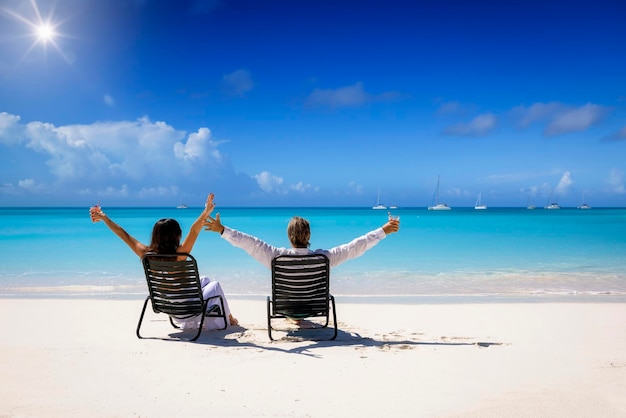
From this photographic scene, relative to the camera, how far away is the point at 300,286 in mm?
5152

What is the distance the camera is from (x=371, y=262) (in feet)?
50.6

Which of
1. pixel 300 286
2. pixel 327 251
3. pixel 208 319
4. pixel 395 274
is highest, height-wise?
pixel 327 251

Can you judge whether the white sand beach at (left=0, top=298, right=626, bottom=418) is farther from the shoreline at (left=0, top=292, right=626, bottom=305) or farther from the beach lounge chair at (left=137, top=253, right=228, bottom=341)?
the shoreline at (left=0, top=292, right=626, bottom=305)

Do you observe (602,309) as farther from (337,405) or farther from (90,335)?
(90,335)

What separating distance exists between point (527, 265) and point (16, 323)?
45.2 ft

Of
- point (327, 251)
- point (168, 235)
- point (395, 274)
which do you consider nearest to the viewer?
point (168, 235)

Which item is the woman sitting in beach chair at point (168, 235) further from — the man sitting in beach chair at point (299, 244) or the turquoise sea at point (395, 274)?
the turquoise sea at point (395, 274)

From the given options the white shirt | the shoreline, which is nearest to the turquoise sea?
the shoreline

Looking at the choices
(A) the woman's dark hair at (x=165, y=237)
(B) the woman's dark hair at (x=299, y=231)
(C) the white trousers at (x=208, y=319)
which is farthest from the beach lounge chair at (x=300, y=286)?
(A) the woman's dark hair at (x=165, y=237)

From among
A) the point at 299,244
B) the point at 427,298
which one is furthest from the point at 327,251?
the point at 427,298

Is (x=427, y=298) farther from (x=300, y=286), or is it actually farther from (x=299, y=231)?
(x=299, y=231)

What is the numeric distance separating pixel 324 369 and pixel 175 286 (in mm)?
1941

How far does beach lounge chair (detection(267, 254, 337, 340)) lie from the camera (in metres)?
4.99

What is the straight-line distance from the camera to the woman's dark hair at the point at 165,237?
16.2 feet
